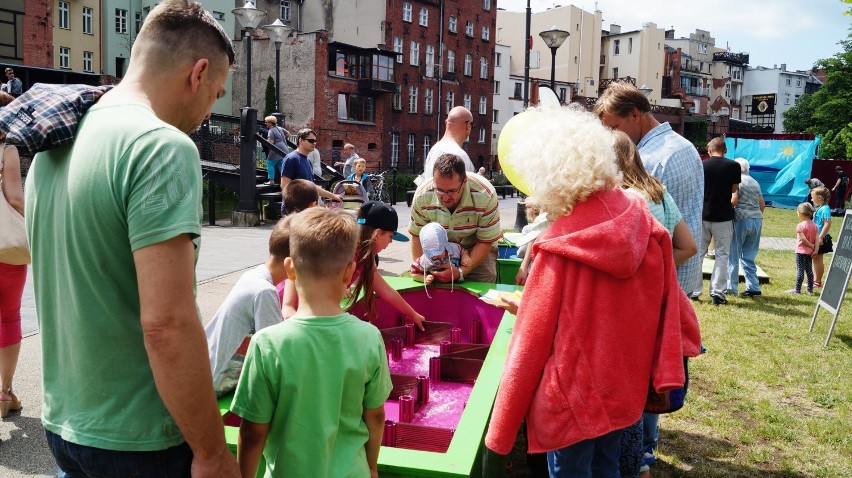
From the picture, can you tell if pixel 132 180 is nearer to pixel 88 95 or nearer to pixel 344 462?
pixel 88 95

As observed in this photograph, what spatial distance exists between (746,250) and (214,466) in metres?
9.30

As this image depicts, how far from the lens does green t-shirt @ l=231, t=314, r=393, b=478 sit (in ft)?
6.50

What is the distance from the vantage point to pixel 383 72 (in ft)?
151

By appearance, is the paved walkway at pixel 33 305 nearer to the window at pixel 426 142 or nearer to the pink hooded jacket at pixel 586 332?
the pink hooded jacket at pixel 586 332

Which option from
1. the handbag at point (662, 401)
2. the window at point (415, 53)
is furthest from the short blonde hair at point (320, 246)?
the window at point (415, 53)

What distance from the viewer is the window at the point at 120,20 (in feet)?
142

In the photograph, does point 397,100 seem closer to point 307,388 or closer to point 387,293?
point 387,293

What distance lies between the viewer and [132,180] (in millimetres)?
1499

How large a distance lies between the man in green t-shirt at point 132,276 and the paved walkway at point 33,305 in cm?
236

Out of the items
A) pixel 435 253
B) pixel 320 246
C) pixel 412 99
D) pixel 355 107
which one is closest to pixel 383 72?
pixel 355 107

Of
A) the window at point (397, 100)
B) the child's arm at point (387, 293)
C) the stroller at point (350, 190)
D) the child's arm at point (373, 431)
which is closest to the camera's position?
the child's arm at point (373, 431)

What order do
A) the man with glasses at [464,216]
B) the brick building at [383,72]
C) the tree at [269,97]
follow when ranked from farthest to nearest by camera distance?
the tree at [269,97], the brick building at [383,72], the man with glasses at [464,216]

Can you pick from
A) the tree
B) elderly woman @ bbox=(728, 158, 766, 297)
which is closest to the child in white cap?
elderly woman @ bbox=(728, 158, 766, 297)

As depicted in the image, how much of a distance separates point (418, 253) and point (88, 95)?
12.7 ft
